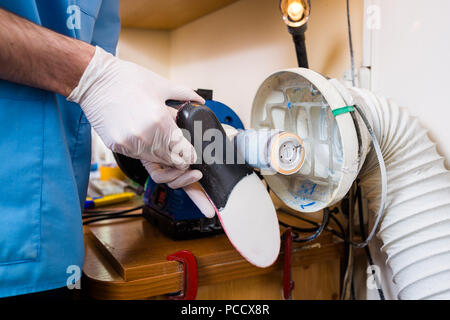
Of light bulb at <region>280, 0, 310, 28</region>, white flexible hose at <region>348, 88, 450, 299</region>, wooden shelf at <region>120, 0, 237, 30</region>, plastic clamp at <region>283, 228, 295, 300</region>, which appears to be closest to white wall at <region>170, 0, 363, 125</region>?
wooden shelf at <region>120, 0, 237, 30</region>

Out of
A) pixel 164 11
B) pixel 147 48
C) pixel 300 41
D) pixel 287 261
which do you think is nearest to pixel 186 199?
pixel 287 261

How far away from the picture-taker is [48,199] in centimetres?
50

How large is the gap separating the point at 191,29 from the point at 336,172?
1.24m

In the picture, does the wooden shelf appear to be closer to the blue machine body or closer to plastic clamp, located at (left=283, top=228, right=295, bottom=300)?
the blue machine body

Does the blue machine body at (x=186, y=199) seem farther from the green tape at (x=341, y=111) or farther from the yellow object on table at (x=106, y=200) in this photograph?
the yellow object on table at (x=106, y=200)

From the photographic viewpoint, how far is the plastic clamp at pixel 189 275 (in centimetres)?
66

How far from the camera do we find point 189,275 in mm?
655

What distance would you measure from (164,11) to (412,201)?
4.07ft

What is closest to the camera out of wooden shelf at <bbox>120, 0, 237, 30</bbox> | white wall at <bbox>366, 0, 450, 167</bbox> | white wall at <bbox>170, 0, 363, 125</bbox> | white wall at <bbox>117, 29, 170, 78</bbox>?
white wall at <bbox>366, 0, 450, 167</bbox>

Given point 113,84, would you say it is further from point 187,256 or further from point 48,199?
point 187,256

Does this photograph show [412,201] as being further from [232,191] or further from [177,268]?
[177,268]

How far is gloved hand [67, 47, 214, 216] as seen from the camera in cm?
53

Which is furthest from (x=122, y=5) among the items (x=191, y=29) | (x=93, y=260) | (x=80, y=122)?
(x=93, y=260)

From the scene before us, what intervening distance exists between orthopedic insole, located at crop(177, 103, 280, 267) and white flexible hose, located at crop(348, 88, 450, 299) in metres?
0.25
